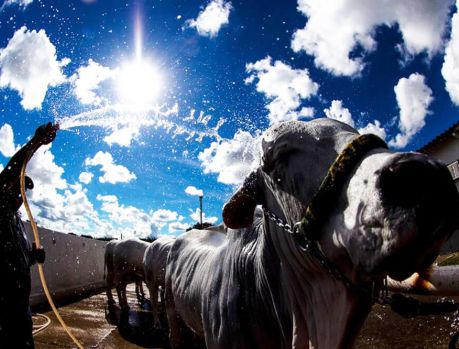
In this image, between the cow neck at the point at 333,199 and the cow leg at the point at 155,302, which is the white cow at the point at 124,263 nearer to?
the cow leg at the point at 155,302

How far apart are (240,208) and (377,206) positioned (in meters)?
1.28

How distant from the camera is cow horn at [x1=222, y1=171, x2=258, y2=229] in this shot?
7.65 ft

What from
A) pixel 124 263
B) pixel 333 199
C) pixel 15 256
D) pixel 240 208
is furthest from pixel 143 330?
pixel 333 199

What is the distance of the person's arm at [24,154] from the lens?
328cm

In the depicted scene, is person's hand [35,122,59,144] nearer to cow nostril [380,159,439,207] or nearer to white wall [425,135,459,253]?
cow nostril [380,159,439,207]

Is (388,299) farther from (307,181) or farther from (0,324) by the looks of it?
(0,324)

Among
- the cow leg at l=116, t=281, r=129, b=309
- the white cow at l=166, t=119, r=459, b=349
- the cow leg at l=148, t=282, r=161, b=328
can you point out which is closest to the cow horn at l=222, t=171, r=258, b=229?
the white cow at l=166, t=119, r=459, b=349

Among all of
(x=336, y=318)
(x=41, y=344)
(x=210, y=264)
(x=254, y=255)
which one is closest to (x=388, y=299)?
(x=336, y=318)

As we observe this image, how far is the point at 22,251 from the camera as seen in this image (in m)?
3.25

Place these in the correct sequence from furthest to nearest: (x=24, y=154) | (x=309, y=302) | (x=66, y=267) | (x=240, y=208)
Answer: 1. (x=66, y=267)
2. (x=24, y=154)
3. (x=240, y=208)
4. (x=309, y=302)

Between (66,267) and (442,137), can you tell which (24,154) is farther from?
(442,137)

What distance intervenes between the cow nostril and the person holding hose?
3027mm

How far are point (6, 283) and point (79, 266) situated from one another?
523 inches

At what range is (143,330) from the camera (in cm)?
783
